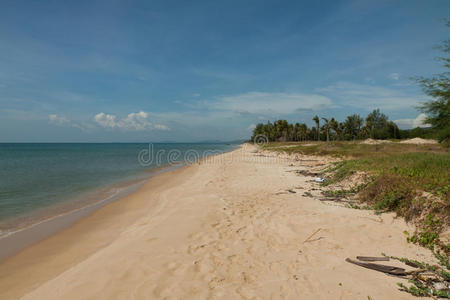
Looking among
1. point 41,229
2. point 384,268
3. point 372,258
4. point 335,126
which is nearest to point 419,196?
point 372,258

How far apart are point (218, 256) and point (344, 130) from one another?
3427 inches

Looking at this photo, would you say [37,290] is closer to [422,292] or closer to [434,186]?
[422,292]

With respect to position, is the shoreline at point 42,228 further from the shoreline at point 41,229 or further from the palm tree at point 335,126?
the palm tree at point 335,126

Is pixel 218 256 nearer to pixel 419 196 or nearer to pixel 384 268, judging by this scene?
pixel 384 268

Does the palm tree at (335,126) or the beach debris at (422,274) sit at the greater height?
the palm tree at (335,126)

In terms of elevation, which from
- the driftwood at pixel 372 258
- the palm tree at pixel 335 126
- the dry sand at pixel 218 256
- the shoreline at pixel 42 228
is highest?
the palm tree at pixel 335 126

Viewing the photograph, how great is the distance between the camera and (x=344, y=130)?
79.1 metres

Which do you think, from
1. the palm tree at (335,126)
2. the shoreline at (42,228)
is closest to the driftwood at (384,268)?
the shoreline at (42,228)

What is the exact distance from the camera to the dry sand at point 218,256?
3.54m

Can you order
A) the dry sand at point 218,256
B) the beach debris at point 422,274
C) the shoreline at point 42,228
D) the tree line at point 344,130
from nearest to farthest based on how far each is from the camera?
the beach debris at point 422,274, the dry sand at point 218,256, the shoreline at point 42,228, the tree line at point 344,130

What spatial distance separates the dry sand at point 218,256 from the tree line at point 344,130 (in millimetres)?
50300

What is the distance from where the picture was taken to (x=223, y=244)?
5113 millimetres

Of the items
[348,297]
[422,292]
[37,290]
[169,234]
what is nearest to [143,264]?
[169,234]

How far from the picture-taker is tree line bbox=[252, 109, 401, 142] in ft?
224
